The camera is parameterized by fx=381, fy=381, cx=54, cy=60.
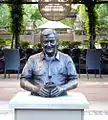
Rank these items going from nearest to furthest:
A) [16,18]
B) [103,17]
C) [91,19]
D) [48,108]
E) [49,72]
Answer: [48,108] → [49,72] → [16,18] → [91,19] → [103,17]

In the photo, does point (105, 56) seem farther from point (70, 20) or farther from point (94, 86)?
point (70, 20)

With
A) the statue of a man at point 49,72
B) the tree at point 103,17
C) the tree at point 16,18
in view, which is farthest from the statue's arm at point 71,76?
the tree at point 103,17

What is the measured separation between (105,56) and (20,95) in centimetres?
855

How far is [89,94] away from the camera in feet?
26.3

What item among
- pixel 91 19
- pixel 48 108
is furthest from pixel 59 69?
pixel 91 19

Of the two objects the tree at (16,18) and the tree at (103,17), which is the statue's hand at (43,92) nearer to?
the tree at (16,18)

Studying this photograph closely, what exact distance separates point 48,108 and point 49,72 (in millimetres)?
383

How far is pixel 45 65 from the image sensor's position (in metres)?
3.44

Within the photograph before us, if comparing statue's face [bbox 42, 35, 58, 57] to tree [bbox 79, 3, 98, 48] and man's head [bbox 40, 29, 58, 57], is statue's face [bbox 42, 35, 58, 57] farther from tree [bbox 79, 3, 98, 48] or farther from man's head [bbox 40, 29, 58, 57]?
tree [bbox 79, 3, 98, 48]

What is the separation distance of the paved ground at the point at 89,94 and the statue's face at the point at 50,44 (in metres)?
2.12

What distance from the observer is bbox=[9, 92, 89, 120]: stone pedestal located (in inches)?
124

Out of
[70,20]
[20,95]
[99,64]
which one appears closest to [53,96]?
[20,95]

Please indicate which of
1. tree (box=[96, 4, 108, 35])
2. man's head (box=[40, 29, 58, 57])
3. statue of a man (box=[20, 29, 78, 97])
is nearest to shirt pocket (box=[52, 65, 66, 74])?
statue of a man (box=[20, 29, 78, 97])

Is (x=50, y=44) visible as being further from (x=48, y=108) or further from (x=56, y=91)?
(x=48, y=108)
